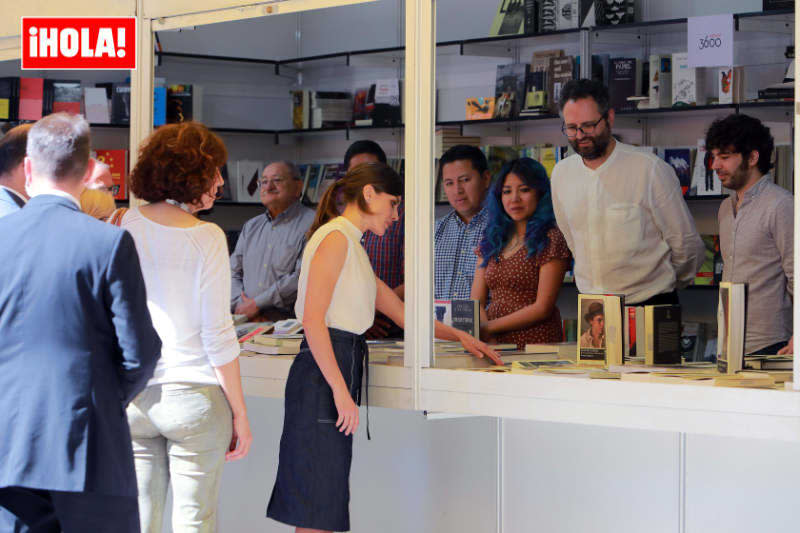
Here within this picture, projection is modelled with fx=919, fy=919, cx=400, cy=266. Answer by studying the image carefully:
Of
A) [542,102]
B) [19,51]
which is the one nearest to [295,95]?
[542,102]

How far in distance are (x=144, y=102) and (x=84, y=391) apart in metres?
1.95

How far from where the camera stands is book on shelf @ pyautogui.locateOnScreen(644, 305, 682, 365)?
2891 mm

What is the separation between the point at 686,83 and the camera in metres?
5.20

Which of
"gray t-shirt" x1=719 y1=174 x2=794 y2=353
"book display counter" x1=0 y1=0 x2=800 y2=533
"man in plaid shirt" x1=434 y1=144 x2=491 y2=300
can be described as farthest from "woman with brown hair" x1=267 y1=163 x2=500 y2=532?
"gray t-shirt" x1=719 y1=174 x2=794 y2=353

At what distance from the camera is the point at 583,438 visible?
296 centimetres

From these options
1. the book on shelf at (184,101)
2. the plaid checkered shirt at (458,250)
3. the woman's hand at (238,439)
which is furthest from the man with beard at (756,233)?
the book on shelf at (184,101)

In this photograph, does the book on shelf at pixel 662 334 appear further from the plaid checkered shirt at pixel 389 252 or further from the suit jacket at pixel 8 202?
the suit jacket at pixel 8 202

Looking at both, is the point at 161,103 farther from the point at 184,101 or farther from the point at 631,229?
the point at 631,229

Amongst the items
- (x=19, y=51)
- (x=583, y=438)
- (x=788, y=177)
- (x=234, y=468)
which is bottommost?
(x=234, y=468)

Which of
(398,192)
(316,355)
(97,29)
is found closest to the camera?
(316,355)

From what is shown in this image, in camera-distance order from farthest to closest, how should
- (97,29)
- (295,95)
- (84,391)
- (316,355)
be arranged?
(295,95) → (97,29) → (316,355) → (84,391)

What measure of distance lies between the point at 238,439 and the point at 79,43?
192cm

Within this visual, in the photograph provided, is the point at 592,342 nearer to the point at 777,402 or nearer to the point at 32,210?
the point at 777,402

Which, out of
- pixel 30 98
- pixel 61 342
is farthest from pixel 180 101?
pixel 61 342
